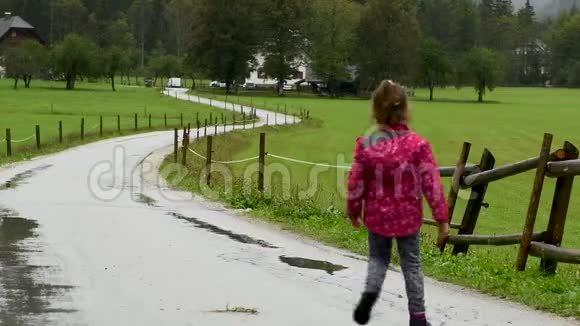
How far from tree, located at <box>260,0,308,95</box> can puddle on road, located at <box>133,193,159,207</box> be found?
10087 centimetres

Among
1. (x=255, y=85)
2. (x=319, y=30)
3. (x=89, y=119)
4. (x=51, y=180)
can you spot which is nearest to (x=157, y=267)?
(x=51, y=180)

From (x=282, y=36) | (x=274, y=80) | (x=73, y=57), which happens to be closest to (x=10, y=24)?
(x=73, y=57)

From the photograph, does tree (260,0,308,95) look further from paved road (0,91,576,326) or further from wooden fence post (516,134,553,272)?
wooden fence post (516,134,553,272)

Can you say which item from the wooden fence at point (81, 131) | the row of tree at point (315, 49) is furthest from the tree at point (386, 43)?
the wooden fence at point (81, 131)

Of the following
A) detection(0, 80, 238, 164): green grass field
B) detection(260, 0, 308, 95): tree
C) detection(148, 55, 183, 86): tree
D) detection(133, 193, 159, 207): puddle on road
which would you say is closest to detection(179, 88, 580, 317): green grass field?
detection(133, 193, 159, 207): puddle on road

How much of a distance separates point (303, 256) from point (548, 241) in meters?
3.07

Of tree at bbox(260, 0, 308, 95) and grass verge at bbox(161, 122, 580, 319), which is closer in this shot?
grass verge at bbox(161, 122, 580, 319)

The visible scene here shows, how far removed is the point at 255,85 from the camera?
133 meters

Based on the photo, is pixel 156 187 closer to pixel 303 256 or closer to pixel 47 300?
pixel 303 256

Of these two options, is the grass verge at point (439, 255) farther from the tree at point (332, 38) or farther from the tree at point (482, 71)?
the tree at point (482, 71)

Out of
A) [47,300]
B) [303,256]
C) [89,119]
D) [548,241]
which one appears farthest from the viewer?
[89,119]

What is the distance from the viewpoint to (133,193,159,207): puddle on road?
1753 cm

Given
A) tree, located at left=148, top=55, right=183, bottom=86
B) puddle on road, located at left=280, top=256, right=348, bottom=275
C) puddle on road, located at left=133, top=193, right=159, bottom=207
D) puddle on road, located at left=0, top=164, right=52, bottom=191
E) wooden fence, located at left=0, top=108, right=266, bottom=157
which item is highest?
puddle on road, located at left=280, top=256, right=348, bottom=275

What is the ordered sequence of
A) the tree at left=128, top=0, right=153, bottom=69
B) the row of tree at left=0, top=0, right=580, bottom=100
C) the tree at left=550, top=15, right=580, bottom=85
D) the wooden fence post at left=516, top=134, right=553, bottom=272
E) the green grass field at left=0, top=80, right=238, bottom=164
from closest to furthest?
the wooden fence post at left=516, top=134, right=553, bottom=272 < the green grass field at left=0, top=80, right=238, bottom=164 < the row of tree at left=0, top=0, right=580, bottom=100 < the tree at left=550, top=15, right=580, bottom=85 < the tree at left=128, top=0, right=153, bottom=69
